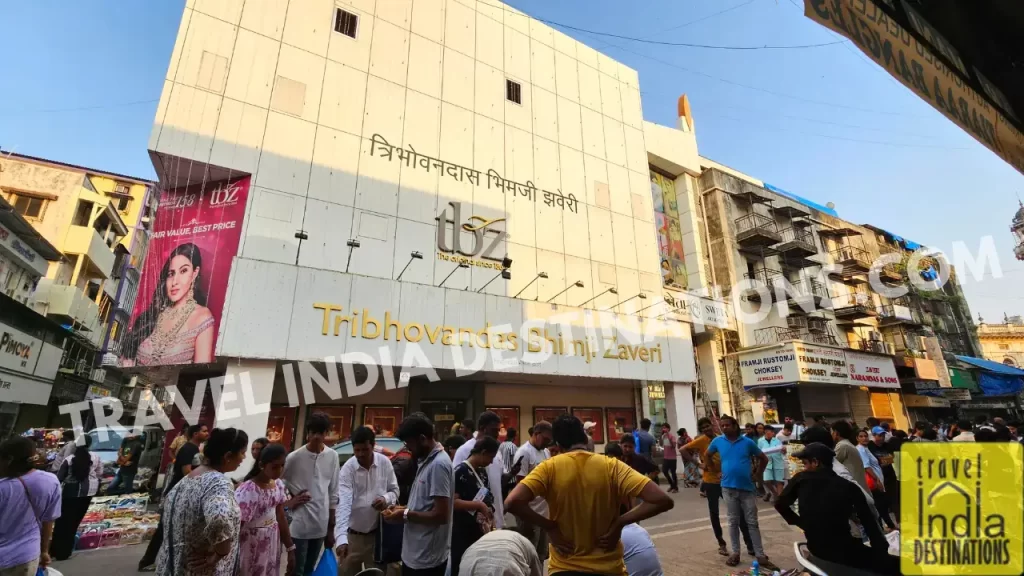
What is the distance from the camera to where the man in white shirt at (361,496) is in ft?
13.5

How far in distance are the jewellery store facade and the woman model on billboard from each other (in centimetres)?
6

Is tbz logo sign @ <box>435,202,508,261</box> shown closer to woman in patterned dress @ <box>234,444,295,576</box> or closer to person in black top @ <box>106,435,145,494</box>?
person in black top @ <box>106,435,145,494</box>

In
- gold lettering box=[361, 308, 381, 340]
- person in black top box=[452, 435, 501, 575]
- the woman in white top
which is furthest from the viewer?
gold lettering box=[361, 308, 381, 340]

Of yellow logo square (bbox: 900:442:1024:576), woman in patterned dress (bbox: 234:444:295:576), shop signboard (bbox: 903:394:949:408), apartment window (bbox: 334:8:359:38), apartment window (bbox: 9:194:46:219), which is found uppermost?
apartment window (bbox: 334:8:359:38)

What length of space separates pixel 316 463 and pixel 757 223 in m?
24.8

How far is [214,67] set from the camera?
12.5 m

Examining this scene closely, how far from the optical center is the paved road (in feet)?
18.7

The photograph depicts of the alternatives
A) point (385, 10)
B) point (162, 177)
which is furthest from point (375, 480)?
point (385, 10)

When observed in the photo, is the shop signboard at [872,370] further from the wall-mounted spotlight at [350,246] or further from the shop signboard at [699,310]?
the wall-mounted spotlight at [350,246]

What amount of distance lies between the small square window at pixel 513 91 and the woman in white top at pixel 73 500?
1649cm

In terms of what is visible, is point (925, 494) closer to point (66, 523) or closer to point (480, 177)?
point (66, 523)

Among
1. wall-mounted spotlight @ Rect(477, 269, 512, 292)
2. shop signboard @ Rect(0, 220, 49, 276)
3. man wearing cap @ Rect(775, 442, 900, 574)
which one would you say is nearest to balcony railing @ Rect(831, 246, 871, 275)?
wall-mounted spotlight @ Rect(477, 269, 512, 292)

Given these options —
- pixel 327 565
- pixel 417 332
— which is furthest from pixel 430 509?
pixel 417 332

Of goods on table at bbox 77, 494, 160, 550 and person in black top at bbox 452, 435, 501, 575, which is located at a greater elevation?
person in black top at bbox 452, 435, 501, 575
